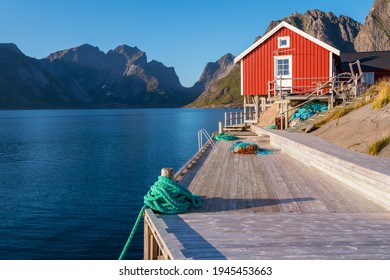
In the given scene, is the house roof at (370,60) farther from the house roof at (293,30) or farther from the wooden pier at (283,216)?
the wooden pier at (283,216)

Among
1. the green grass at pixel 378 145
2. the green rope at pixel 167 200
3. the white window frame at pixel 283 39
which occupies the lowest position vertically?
the green rope at pixel 167 200

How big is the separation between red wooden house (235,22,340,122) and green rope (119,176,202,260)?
82.7 feet

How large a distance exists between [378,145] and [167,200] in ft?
27.1

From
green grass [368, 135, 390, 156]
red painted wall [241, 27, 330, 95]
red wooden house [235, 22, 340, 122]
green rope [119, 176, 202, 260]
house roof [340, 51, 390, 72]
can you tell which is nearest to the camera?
green rope [119, 176, 202, 260]

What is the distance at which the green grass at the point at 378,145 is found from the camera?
1302 cm

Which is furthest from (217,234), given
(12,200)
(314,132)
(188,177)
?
(12,200)

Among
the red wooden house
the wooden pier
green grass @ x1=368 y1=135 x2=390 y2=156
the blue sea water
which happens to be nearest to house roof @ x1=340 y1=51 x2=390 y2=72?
the red wooden house

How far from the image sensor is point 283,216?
27.6ft

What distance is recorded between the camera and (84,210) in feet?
69.3

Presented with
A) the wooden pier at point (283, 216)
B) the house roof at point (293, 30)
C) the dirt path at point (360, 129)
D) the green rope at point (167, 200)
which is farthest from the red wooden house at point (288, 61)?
the green rope at point (167, 200)

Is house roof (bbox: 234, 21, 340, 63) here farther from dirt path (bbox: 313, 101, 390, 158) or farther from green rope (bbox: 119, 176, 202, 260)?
green rope (bbox: 119, 176, 202, 260)

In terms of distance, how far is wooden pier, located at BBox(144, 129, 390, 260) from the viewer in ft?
21.0

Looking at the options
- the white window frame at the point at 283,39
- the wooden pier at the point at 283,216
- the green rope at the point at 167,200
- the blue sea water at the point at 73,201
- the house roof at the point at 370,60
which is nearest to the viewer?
the wooden pier at the point at 283,216
